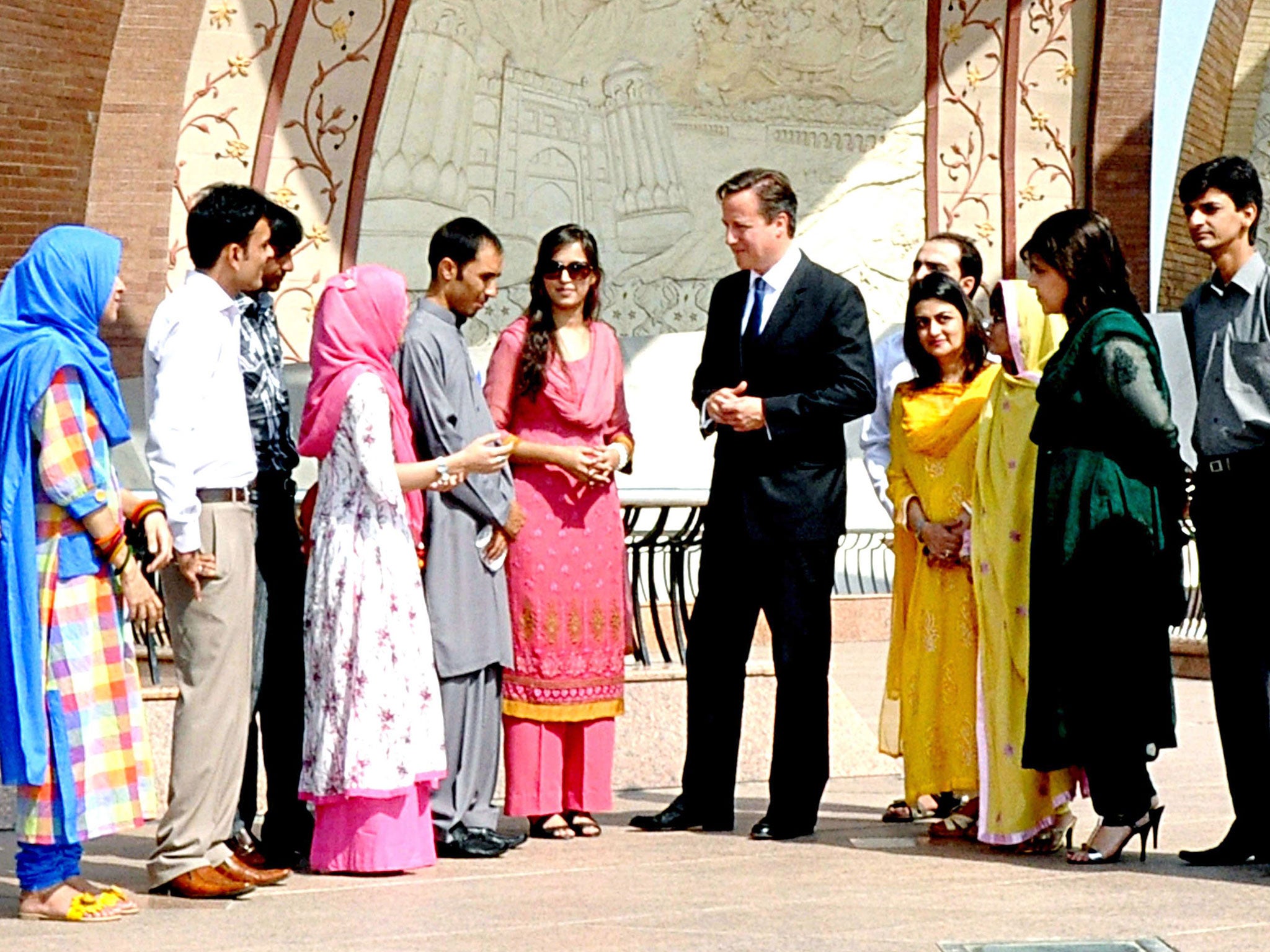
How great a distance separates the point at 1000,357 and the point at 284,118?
5423 millimetres

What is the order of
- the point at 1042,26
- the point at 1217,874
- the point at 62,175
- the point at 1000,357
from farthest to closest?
the point at 1042,26
the point at 62,175
the point at 1000,357
the point at 1217,874

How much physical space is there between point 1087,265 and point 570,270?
1.38 meters

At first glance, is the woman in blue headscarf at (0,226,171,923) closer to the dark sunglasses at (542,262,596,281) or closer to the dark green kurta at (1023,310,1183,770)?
the dark sunglasses at (542,262,596,281)

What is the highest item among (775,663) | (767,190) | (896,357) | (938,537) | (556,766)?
(767,190)

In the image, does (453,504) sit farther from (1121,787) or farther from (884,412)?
(1121,787)

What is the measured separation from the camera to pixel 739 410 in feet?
17.5

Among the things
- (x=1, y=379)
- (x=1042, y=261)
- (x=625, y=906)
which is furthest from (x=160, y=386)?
(x=1042, y=261)

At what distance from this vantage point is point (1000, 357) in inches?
210

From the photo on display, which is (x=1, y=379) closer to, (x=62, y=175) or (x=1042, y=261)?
(x=1042, y=261)

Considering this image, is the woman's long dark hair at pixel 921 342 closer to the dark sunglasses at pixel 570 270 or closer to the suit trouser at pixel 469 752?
the dark sunglasses at pixel 570 270

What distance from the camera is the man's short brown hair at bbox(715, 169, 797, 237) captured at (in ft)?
18.0

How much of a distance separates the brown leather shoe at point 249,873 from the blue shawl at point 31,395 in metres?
0.61

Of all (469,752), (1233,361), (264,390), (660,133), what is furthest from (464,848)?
(660,133)

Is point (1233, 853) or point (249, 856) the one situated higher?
point (1233, 853)
